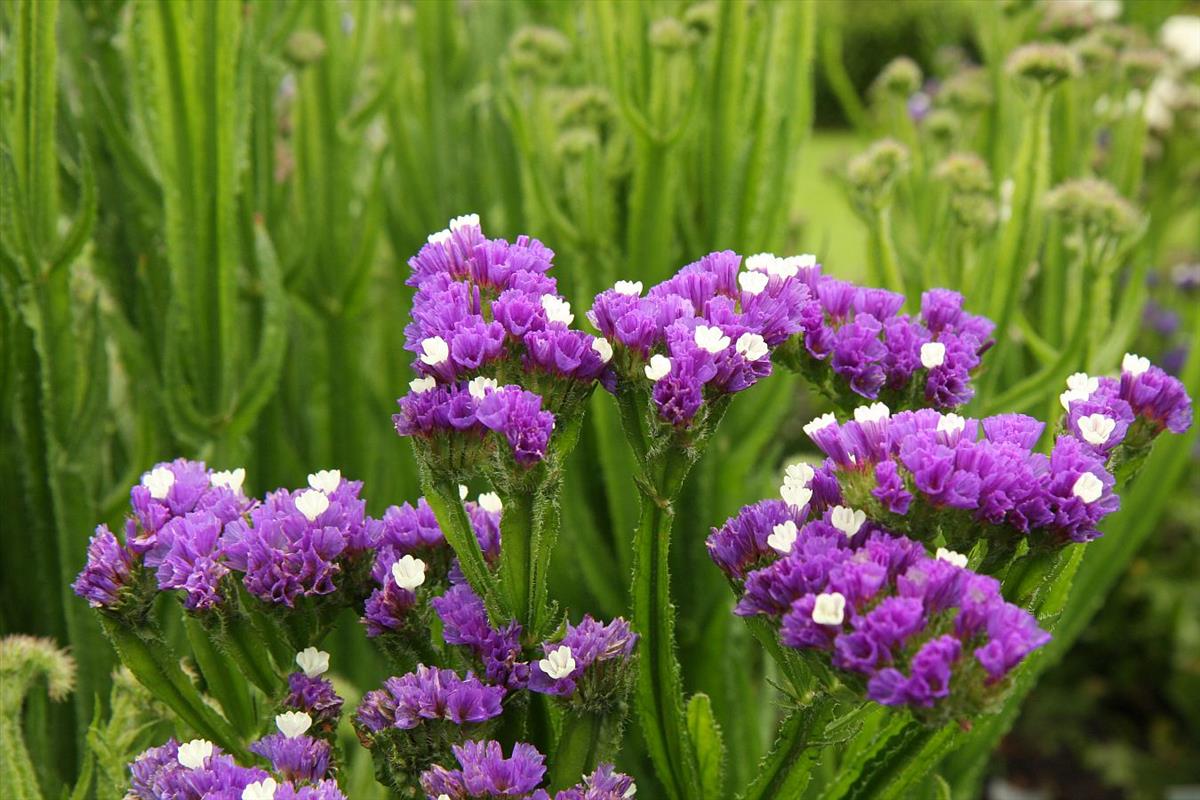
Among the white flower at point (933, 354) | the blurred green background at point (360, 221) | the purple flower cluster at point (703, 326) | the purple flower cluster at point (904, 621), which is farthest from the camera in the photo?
the blurred green background at point (360, 221)

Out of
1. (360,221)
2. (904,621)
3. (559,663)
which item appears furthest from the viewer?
(360,221)

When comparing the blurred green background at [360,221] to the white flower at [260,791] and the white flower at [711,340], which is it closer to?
the white flower at [260,791]

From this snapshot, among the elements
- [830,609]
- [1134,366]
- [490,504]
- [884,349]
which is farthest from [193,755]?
[1134,366]

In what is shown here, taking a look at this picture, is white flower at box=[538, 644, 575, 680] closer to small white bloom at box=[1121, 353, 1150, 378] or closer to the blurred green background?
small white bloom at box=[1121, 353, 1150, 378]

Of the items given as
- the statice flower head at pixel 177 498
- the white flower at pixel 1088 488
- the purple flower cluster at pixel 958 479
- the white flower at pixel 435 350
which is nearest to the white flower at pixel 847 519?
the purple flower cluster at pixel 958 479

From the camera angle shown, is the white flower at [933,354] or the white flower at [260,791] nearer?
the white flower at [260,791]

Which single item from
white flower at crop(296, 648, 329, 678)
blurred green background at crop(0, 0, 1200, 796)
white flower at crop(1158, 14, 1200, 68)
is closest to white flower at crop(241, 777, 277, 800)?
white flower at crop(296, 648, 329, 678)

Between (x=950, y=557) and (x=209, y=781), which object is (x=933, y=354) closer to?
(x=950, y=557)
